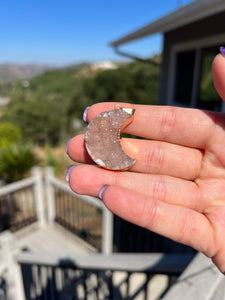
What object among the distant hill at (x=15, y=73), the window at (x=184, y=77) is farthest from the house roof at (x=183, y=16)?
the distant hill at (x=15, y=73)

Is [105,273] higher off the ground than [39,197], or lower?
higher

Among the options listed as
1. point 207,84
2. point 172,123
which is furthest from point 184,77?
point 172,123

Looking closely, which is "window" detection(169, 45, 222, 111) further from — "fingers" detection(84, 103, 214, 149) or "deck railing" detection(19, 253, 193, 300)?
"deck railing" detection(19, 253, 193, 300)

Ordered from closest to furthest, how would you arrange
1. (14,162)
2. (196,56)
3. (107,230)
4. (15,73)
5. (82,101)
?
(107,230) < (196,56) < (14,162) < (82,101) < (15,73)

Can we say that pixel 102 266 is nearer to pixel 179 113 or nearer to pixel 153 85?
pixel 179 113

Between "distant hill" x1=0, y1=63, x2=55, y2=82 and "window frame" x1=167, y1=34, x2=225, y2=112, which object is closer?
"window frame" x1=167, y1=34, x2=225, y2=112

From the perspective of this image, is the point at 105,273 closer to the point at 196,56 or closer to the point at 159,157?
the point at 159,157

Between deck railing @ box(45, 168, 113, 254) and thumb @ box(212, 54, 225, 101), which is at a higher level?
thumb @ box(212, 54, 225, 101)

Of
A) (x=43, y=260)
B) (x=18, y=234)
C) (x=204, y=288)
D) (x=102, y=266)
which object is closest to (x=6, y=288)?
(x=43, y=260)

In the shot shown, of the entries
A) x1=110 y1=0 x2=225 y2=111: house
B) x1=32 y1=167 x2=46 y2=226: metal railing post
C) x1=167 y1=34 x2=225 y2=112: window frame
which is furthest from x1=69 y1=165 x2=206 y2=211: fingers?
x1=32 y1=167 x2=46 y2=226: metal railing post
